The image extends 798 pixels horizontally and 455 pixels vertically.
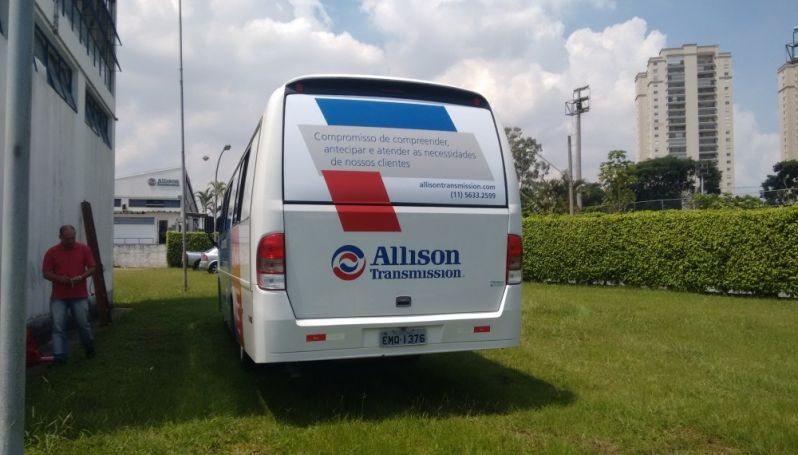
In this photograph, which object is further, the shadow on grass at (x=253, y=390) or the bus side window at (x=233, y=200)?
the bus side window at (x=233, y=200)

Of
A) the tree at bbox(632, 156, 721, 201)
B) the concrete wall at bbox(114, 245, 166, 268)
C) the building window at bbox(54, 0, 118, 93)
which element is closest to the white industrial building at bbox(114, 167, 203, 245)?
the concrete wall at bbox(114, 245, 166, 268)

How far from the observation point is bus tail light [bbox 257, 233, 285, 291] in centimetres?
495

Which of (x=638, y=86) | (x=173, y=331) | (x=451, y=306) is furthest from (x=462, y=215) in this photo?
(x=638, y=86)

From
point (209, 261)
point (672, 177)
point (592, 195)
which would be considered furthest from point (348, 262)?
point (672, 177)

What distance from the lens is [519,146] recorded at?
53406mm

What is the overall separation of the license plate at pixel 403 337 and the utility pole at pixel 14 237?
Result: 2.62 m

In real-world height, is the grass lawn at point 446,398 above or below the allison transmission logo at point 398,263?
below

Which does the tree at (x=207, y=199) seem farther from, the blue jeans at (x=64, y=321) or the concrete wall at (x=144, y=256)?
the blue jeans at (x=64, y=321)

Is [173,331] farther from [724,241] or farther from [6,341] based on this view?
[724,241]

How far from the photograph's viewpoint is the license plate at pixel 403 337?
5258mm

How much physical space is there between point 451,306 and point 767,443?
2582 mm

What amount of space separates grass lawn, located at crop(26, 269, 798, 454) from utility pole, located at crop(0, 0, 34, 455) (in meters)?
1.32

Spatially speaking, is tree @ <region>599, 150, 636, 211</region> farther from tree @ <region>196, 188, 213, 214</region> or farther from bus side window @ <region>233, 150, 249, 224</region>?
tree @ <region>196, 188, 213, 214</region>

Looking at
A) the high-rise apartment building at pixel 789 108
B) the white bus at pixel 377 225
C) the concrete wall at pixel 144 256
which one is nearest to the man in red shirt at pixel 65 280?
the white bus at pixel 377 225
